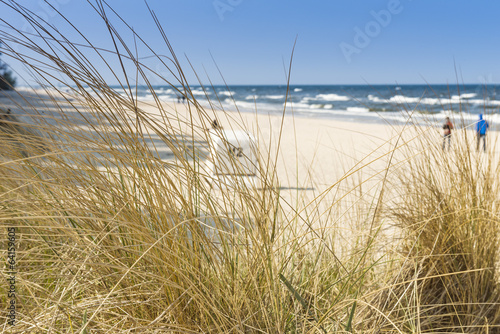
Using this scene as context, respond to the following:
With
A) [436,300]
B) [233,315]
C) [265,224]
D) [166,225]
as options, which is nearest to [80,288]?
[166,225]

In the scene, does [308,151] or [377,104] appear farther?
[377,104]

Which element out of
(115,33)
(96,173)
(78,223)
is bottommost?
(78,223)

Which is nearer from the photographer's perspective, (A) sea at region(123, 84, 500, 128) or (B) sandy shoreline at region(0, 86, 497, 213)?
(B) sandy shoreline at region(0, 86, 497, 213)

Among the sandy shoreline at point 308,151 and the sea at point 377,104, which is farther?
the sea at point 377,104

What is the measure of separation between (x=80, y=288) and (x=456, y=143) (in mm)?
1736

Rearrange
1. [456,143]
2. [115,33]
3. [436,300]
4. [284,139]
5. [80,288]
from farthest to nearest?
[284,139], [456,143], [436,300], [80,288], [115,33]

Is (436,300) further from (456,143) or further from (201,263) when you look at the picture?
(201,263)

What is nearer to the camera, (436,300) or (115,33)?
(115,33)

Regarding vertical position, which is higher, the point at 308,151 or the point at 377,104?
the point at 308,151

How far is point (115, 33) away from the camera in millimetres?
1112

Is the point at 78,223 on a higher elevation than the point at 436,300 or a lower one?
higher

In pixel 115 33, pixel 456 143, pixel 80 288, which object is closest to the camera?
pixel 115 33

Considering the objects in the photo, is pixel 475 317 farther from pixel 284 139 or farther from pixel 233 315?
pixel 284 139

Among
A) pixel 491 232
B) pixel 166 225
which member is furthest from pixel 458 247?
pixel 166 225
